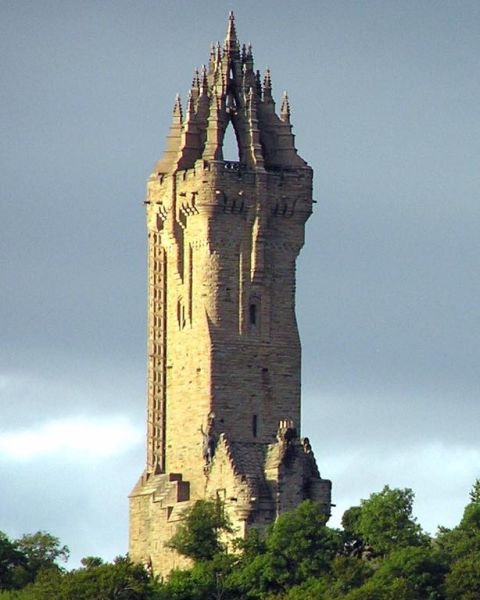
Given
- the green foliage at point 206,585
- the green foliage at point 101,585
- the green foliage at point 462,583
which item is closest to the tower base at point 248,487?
the green foliage at point 206,585

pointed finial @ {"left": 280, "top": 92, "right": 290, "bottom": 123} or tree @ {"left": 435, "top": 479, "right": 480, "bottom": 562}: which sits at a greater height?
pointed finial @ {"left": 280, "top": 92, "right": 290, "bottom": 123}

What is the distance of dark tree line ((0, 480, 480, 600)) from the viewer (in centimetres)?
17538

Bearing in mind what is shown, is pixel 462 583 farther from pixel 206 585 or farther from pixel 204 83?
pixel 204 83

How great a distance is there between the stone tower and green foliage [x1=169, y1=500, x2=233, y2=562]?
534mm

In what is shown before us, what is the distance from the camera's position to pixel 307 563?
17750 centimetres

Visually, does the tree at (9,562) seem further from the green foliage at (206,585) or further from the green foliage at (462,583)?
the green foliage at (462,583)

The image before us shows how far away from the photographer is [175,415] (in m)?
183

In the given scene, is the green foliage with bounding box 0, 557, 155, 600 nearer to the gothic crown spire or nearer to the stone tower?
the stone tower

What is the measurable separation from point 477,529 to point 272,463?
7.43 m

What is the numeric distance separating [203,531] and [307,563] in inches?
163

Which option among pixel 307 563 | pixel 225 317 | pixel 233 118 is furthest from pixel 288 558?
pixel 233 118

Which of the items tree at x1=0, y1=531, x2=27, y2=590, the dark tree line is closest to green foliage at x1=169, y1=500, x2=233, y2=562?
the dark tree line

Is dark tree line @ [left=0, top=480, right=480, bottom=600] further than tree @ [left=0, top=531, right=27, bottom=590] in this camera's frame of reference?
No

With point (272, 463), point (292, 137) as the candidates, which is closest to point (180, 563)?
point (272, 463)
